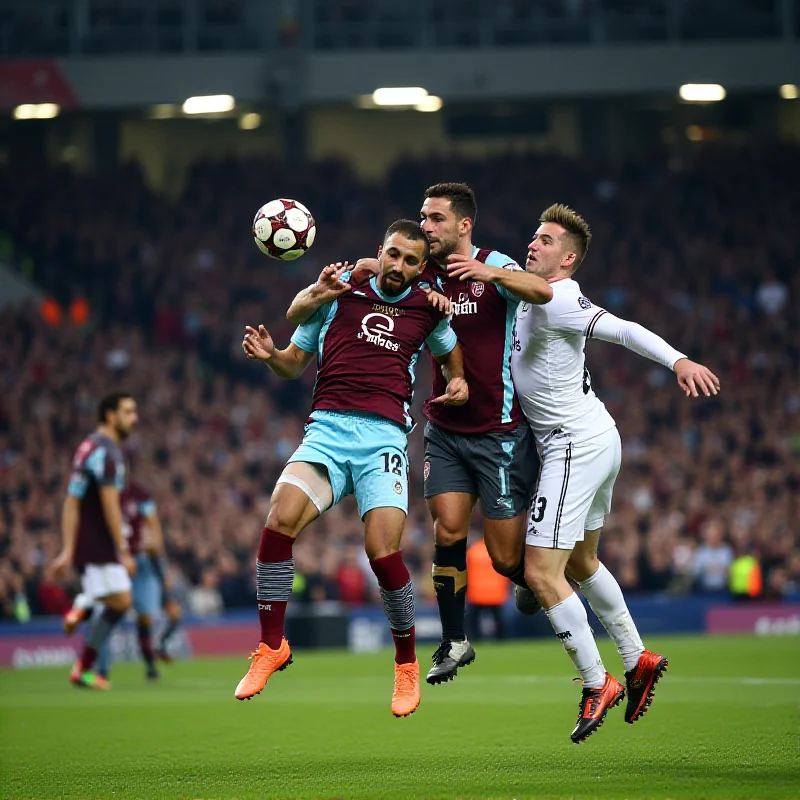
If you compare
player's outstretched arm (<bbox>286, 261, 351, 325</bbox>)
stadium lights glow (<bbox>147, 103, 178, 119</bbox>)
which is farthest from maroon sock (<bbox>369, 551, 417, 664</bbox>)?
stadium lights glow (<bbox>147, 103, 178, 119</bbox>)

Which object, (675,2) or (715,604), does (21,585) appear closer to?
(715,604)

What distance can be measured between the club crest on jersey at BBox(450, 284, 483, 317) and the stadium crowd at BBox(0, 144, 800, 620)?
1273 cm

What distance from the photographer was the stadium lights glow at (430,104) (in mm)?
28986

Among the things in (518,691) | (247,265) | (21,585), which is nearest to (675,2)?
(247,265)

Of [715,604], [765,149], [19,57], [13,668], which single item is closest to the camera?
[13,668]

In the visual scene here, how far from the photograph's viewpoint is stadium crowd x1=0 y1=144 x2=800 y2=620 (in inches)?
878

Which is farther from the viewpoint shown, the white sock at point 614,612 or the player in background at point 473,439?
the white sock at point 614,612

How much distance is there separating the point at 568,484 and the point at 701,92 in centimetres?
2299

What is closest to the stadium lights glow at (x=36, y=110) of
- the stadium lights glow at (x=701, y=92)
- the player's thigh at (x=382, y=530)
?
the stadium lights glow at (x=701, y=92)

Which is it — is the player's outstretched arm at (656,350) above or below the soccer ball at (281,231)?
below

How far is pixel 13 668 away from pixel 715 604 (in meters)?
10.5

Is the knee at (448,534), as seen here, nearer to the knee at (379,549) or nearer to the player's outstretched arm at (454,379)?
the knee at (379,549)

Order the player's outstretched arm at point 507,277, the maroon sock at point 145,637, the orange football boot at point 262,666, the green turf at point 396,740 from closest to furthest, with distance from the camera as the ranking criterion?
the green turf at point 396,740 → the orange football boot at point 262,666 → the player's outstretched arm at point 507,277 → the maroon sock at point 145,637

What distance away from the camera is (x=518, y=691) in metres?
12.4
